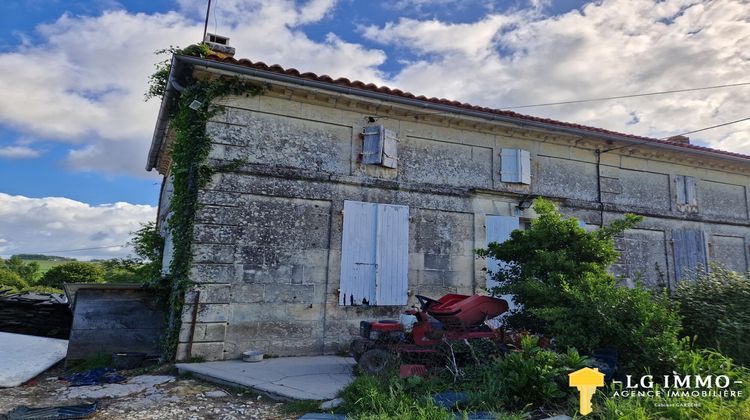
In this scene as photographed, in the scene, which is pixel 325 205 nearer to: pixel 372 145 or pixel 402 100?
pixel 372 145

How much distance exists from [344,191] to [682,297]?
5.35 metres

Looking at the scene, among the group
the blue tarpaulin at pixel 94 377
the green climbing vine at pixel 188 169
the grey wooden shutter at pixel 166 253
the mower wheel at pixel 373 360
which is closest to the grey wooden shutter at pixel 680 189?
the mower wheel at pixel 373 360

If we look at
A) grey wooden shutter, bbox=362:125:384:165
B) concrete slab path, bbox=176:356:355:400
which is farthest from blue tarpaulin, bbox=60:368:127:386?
grey wooden shutter, bbox=362:125:384:165

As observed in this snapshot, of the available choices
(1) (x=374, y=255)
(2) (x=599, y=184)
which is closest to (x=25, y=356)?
(1) (x=374, y=255)

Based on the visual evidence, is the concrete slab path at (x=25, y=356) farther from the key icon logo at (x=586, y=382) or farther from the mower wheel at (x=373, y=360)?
the key icon logo at (x=586, y=382)

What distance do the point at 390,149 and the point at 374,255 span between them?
6.57 ft

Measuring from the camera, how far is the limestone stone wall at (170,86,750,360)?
7242 mm

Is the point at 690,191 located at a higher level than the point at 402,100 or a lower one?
lower

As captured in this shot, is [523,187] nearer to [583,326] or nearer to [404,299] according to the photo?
[404,299]

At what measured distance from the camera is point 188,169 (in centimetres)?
754

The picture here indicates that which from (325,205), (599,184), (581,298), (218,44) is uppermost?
(218,44)

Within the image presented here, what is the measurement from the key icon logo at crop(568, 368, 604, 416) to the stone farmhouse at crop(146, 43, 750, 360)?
2.57 metres

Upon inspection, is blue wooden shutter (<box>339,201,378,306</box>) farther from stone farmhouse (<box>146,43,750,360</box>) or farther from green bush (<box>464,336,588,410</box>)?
green bush (<box>464,336,588,410</box>)

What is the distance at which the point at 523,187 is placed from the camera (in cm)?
973
